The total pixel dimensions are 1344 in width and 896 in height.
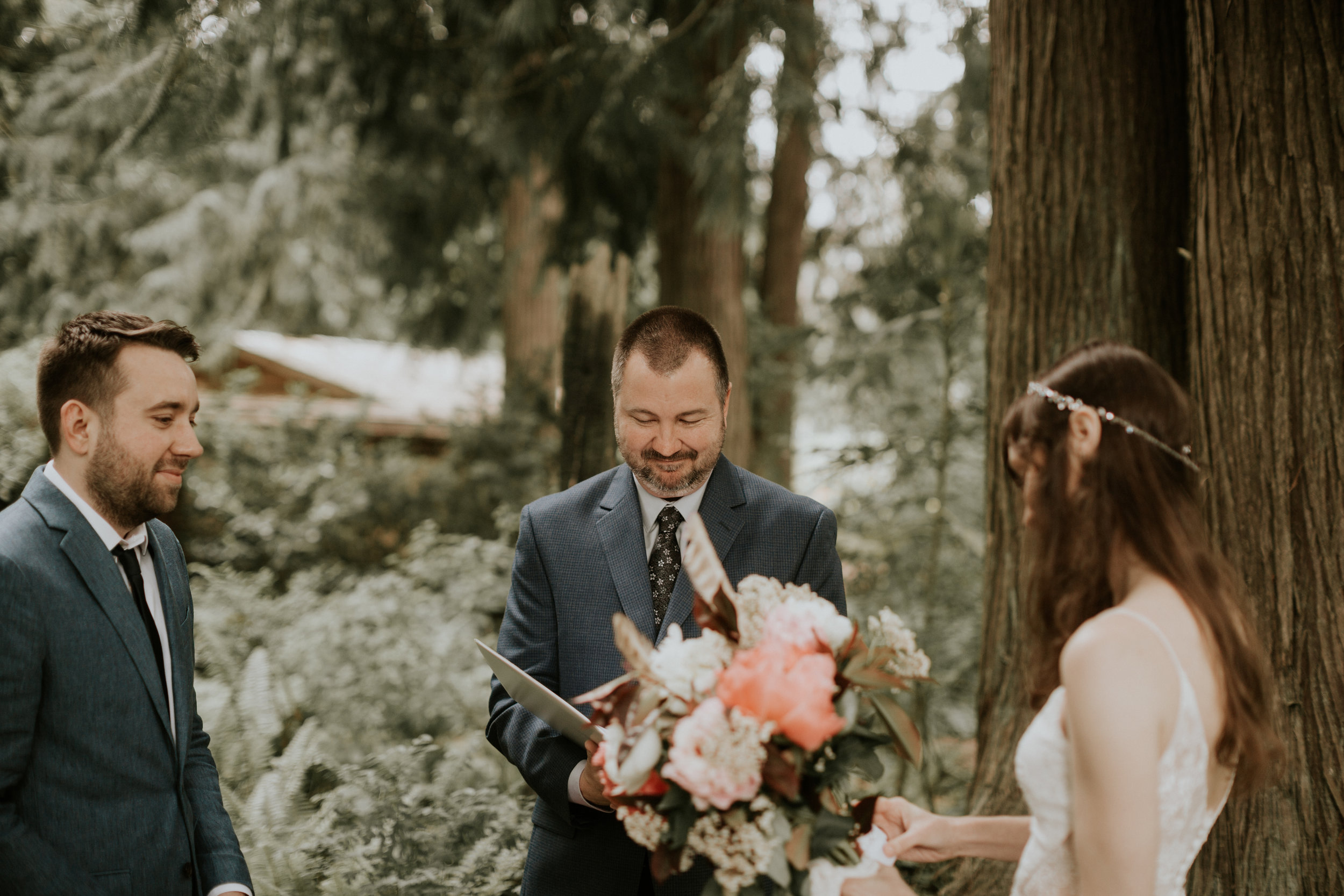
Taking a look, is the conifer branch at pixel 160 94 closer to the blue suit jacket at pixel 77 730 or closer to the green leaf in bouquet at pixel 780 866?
the blue suit jacket at pixel 77 730

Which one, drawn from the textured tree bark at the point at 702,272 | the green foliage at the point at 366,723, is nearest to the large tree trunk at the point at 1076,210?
the green foliage at the point at 366,723

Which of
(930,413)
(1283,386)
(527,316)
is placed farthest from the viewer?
(527,316)

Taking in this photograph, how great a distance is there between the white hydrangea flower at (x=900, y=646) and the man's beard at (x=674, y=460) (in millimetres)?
817

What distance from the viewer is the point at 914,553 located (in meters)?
7.45

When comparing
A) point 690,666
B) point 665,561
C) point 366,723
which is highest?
point 665,561

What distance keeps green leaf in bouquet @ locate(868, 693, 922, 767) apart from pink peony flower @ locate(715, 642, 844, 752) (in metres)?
0.13

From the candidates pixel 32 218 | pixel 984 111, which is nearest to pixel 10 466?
pixel 32 218

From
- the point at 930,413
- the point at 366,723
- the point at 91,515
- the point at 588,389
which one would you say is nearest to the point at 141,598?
the point at 91,515

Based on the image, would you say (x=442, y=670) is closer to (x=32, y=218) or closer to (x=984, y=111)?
(x=984, y=111)

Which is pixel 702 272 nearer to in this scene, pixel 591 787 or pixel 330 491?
pixel 330 491

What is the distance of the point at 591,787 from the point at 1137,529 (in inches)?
50.0

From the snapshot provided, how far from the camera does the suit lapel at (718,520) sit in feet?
7.72

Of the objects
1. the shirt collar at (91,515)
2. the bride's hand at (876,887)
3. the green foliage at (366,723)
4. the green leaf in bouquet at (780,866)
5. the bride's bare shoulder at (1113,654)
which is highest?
the shirt collar at (91,515)

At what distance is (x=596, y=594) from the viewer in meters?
2.42
